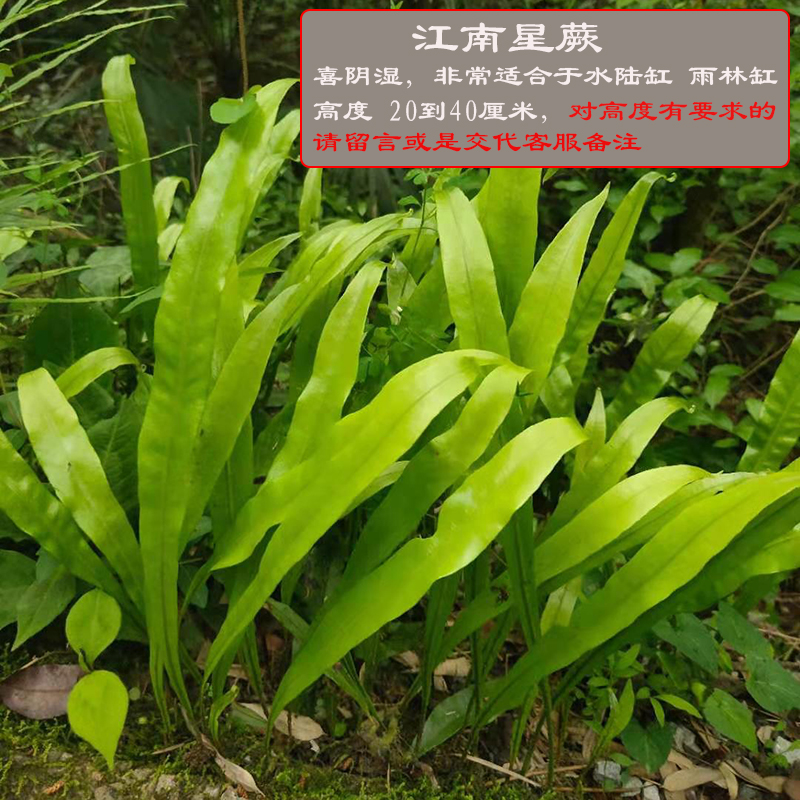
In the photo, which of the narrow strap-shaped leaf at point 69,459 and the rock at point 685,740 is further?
the rock at point 685,740

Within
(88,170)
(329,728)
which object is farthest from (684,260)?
(88,170)

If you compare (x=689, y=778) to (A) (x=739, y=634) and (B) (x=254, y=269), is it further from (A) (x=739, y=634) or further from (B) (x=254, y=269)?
(B) (x=254, y=269)

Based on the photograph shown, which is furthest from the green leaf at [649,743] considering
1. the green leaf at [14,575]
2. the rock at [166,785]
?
the green leaf at [14,575]

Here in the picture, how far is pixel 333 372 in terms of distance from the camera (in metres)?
0.82

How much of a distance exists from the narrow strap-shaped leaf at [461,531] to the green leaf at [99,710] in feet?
0.71

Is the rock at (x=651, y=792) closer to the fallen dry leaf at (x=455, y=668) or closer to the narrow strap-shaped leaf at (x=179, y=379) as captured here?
the fallen dry leaf at (x=455, y=668)

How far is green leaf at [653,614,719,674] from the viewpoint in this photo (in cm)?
97

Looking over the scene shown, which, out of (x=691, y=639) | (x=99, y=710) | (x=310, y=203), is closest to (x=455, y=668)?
(x=691, y=639)

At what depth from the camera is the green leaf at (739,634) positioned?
100 centimetres

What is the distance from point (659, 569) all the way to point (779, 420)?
445mm

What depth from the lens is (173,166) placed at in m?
2.21

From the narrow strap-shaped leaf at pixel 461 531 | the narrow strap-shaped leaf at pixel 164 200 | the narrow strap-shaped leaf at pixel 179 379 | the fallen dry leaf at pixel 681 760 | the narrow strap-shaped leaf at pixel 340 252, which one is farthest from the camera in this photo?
the narrow strap-shaped leaf at pixel 164 200

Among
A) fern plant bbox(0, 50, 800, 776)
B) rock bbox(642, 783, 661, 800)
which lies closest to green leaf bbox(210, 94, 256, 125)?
fern plant bbox(0, 50, 800, 776)

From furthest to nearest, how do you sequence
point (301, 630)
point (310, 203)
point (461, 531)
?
1. point (310, 203)
2. point (301, 630)
3. point (461, 531)
